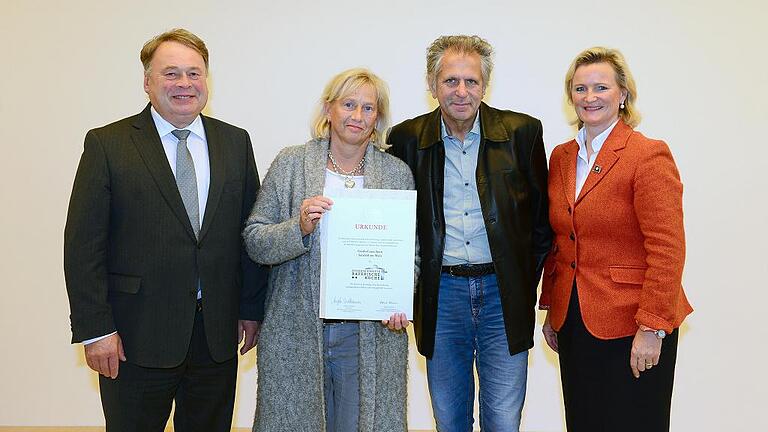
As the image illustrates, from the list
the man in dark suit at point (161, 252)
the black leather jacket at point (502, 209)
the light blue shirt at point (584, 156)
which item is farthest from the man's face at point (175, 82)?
the light blue shirt at point (584, 156)

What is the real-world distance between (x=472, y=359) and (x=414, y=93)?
185cm

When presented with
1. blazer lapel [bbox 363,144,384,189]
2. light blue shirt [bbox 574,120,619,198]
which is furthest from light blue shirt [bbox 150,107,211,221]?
light blue shirt [bbox 574,120,619,198]

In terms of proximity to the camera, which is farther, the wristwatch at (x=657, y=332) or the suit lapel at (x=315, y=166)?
the suit lapel at (x=315, y=166)

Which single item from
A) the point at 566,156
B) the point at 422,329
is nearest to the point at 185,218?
the point at 422,329

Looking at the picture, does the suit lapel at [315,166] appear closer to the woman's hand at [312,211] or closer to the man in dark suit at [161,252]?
the woman's hand at [312,211]

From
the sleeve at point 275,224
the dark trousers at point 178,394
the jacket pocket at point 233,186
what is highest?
the jacket pocket at point 233,186

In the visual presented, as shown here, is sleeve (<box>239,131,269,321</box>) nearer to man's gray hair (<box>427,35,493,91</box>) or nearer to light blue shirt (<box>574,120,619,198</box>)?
man's gray hair (<box>427,35,493,91</box>)

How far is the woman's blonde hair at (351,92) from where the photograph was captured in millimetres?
2176

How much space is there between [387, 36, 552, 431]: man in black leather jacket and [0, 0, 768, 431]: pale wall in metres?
1.42

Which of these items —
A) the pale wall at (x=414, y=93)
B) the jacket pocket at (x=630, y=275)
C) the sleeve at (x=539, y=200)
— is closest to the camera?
the jacket pocket at (x=630, y=275)

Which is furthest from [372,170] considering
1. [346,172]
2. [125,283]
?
[125,283]

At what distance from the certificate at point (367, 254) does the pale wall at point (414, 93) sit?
185 cm

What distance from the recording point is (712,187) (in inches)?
148

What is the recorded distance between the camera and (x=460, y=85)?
231 centimetres
